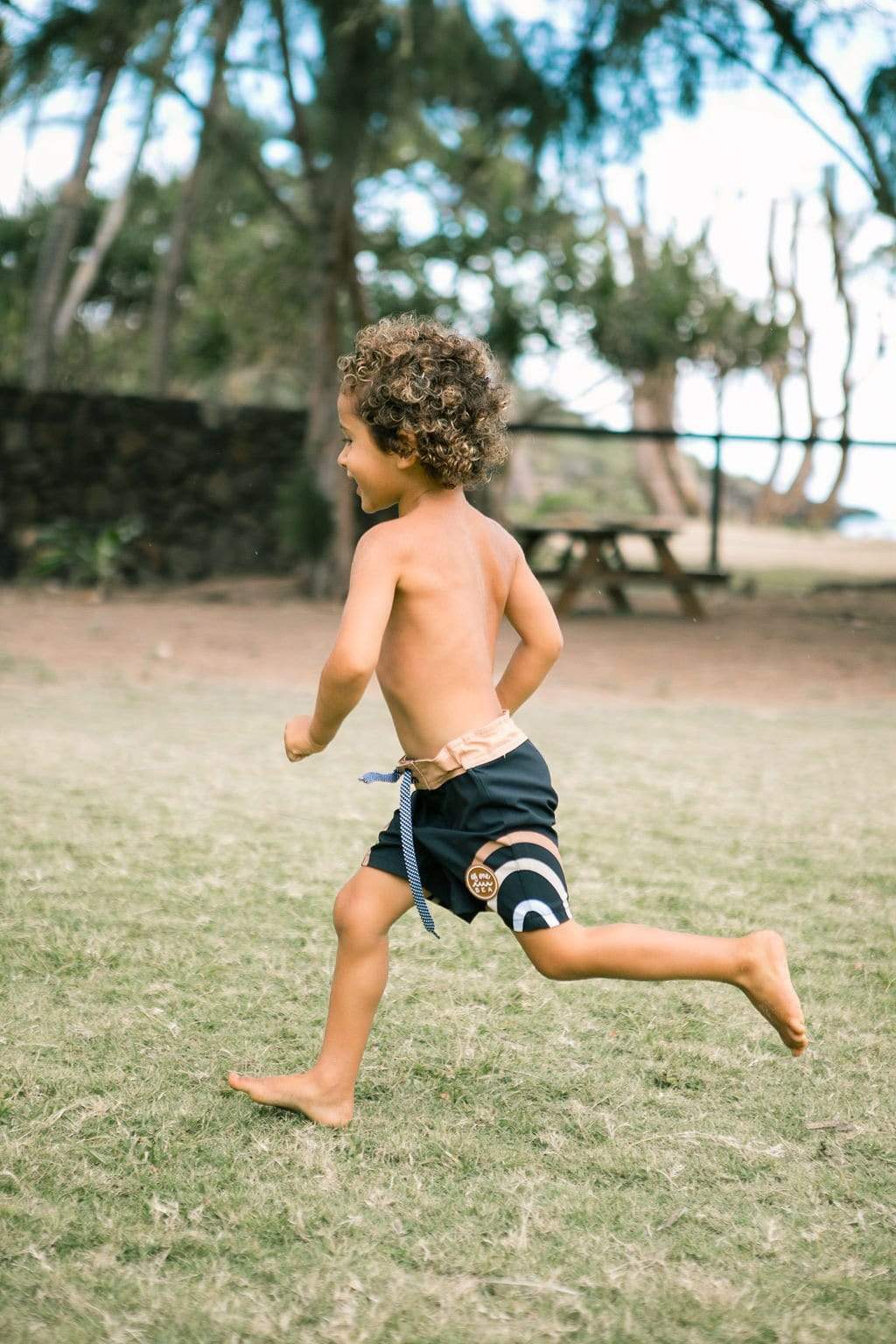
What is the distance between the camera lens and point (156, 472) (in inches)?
463

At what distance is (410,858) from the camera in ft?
6.94

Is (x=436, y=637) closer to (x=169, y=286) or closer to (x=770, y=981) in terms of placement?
(x=770, y=981)

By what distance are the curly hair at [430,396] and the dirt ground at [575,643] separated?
4.62m

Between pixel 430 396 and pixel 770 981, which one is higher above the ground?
pixel 430 396

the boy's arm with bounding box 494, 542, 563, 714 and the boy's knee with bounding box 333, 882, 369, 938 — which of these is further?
the boy's arm with bounding box 494, 542, 563, 714

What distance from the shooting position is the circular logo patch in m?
2.07

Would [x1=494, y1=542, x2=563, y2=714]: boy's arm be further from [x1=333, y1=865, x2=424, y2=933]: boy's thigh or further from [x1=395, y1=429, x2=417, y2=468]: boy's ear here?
[x1=333, y1=865, x2=424, y2=933]: boy's thigh

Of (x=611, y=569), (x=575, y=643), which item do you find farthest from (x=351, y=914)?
(x=611, y=569)

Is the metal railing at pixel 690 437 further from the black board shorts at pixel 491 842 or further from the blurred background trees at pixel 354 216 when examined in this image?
the black board shorts at pixel 491 842

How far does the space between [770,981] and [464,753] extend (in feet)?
1.88

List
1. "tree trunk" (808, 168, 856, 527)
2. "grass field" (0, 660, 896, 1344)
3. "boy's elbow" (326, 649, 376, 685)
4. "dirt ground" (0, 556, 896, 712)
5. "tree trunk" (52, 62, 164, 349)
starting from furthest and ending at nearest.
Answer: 1. "tree trunk" (808, 168, 856, 527)
2. "tree trunk" (52, 62, 164, 349)
3. "dirt ground" (0, 556, 896, 712)
4. "boy's elbow" (326, 649, 376, 685)
5. "grass field" (0, 660, 896, 1344)

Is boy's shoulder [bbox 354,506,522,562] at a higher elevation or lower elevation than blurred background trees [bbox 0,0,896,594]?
lower

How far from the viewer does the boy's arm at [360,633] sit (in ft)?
6.66

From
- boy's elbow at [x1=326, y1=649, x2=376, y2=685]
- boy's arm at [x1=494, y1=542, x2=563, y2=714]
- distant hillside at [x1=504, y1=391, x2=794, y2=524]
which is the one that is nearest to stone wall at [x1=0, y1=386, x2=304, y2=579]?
boy's arm at [x1=494, y1=542, x2=563, y2=714]
